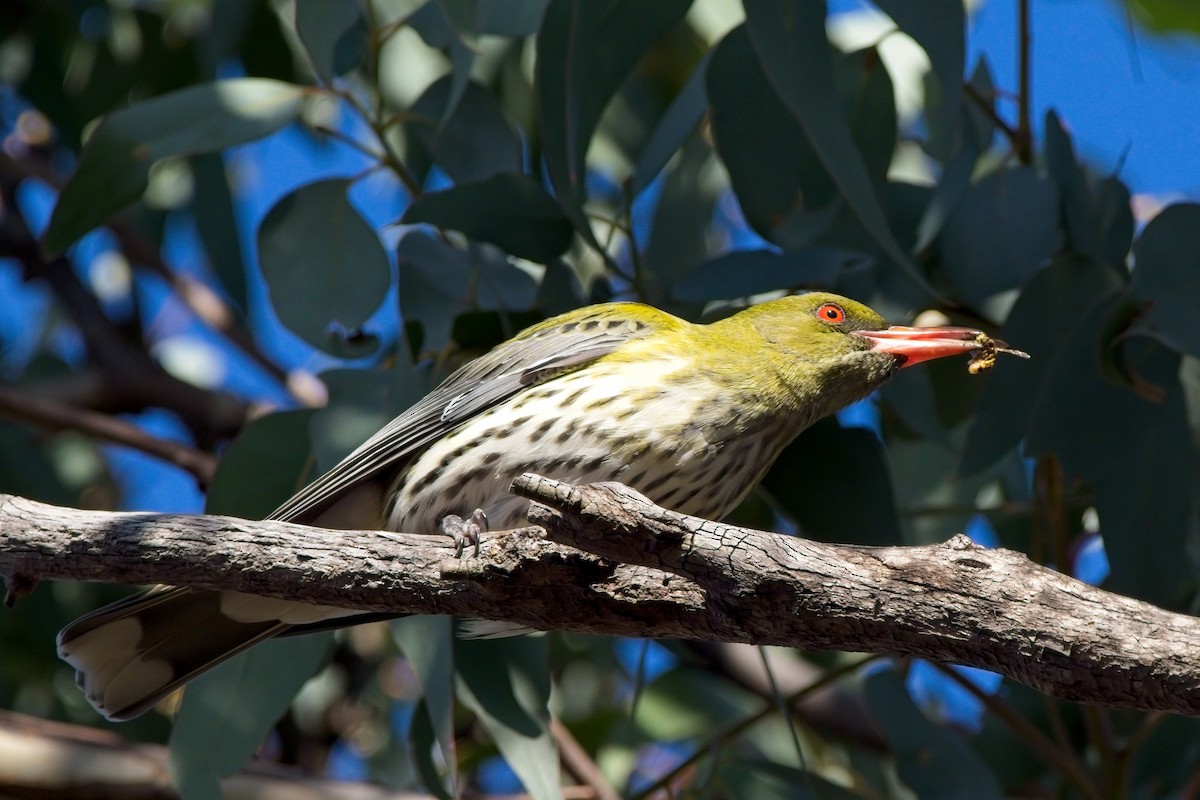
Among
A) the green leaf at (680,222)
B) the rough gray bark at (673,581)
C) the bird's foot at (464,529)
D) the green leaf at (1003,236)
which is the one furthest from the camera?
the green leaf at (680,222)

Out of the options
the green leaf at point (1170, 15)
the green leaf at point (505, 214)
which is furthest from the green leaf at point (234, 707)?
the green leaf at point (1170, 15)

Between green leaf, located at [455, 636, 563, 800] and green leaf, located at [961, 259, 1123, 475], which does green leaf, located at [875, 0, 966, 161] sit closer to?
green leaf, located at [961, 259, 1123, 475]

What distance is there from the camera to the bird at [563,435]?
2863 millimetres

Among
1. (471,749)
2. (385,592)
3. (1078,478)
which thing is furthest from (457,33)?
(471,749)

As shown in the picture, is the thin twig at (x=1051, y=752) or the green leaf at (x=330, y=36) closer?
the green leaf at (x=330, y=36)

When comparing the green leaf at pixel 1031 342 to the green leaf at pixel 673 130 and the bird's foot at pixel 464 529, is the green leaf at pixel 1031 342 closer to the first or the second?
the green leaf at pixel 673 130

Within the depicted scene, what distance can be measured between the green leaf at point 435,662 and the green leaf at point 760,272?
3.19 ft

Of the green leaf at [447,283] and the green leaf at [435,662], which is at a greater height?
the green leaf at [447,283]

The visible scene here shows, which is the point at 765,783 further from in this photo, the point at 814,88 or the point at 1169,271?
the point at 814,88

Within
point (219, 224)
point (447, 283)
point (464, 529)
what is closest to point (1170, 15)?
point (464, 529)

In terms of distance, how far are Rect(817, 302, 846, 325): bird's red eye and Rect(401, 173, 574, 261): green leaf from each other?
25.6 inches

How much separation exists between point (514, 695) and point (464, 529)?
2.96 feet

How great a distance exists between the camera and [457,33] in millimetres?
2910

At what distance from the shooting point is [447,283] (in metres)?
3.42
